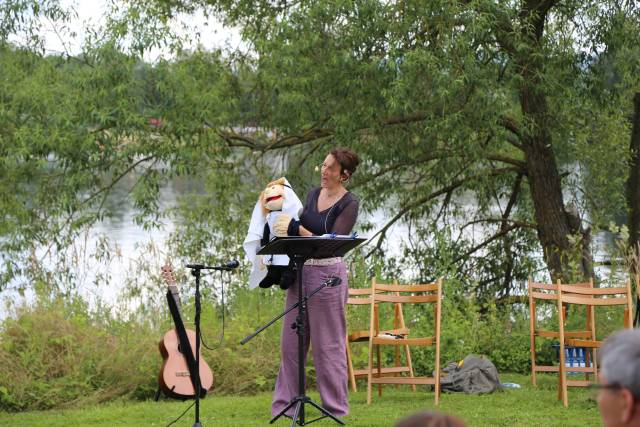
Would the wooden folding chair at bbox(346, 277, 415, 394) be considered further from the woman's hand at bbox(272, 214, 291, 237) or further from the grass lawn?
the woman's hand at bbox(272, 214, 291, 237)

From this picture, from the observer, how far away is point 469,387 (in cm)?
834

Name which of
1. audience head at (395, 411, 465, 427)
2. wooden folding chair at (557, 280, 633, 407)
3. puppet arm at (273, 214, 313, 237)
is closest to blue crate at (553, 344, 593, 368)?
wooden folding chair at (557, 280, 633, 407)

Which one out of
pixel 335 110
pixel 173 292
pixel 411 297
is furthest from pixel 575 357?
pixel 335 110

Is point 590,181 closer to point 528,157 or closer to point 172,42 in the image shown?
point 528,157

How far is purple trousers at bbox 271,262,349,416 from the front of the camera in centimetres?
696

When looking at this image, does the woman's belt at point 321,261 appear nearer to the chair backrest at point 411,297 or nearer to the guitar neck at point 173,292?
the guitar neck at point 173,292

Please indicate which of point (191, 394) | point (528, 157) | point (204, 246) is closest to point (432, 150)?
point (528, 157)

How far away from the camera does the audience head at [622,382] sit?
86.5 inches

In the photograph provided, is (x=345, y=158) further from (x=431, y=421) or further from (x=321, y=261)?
(x=431, y=421)

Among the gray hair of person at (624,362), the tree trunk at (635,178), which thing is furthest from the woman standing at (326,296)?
the tree trunk at (635,178)

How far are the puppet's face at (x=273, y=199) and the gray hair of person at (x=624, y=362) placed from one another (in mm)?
4723

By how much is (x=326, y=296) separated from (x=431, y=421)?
5.04 meters

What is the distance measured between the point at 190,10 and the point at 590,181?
19.6 ft

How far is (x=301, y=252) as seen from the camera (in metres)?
6.34
